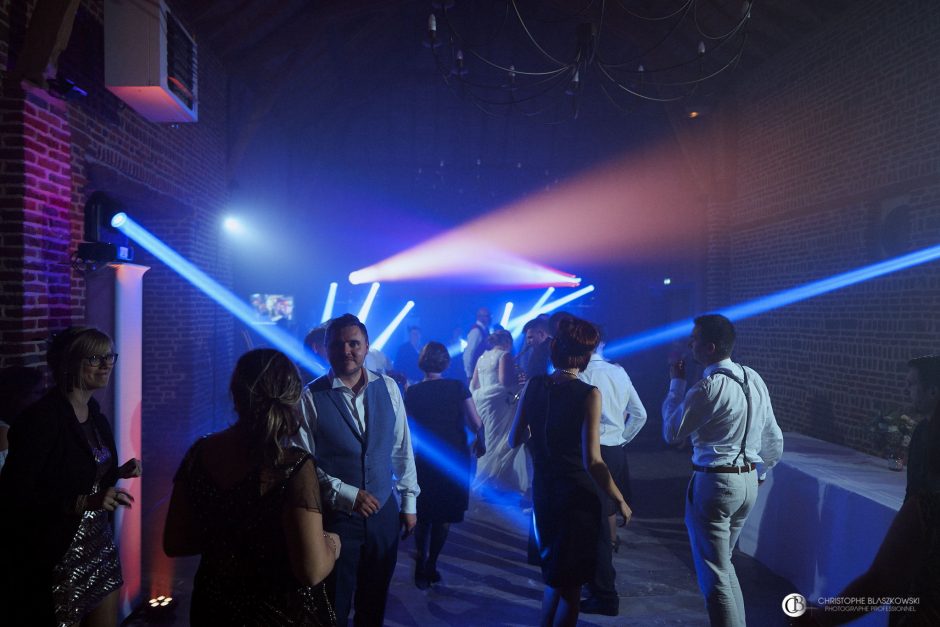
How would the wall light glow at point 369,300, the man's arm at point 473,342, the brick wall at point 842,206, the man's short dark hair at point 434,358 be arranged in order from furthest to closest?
the wall light glow at point 369,300
the man's arm at point 473,342
the brick wall at point 842,206
the man's short dark hair at point 434,358

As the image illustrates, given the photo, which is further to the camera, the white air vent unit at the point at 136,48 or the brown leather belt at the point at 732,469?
the white air vent unit at the point at 136,48

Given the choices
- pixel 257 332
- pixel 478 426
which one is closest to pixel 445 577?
pixel 478 426

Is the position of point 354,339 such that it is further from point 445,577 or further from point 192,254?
point 192,254

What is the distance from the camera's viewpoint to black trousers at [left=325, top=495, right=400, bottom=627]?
231 cm

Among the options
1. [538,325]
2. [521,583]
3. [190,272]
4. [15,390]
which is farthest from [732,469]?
[190,272]

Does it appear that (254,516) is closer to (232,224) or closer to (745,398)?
(745,398)

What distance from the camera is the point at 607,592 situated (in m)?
3.19

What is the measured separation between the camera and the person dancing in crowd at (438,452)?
3.73 m

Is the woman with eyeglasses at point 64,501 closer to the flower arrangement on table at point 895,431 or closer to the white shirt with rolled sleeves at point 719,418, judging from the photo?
the white shirt with rolled sleeves at point 719,418

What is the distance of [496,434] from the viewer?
5977 millimetres

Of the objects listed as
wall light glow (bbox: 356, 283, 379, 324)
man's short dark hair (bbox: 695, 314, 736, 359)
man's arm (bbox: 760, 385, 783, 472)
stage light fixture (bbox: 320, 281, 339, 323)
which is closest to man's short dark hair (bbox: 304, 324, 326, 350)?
man's short dark hair (bbox: 695, 314, 736, 359)

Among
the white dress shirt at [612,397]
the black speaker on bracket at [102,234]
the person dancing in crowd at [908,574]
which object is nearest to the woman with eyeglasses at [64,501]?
the black speaker on bracket at [102,234]

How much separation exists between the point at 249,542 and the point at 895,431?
13.6ft

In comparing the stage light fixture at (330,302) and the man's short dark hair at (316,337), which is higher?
the stage light fixture at (330,302)
